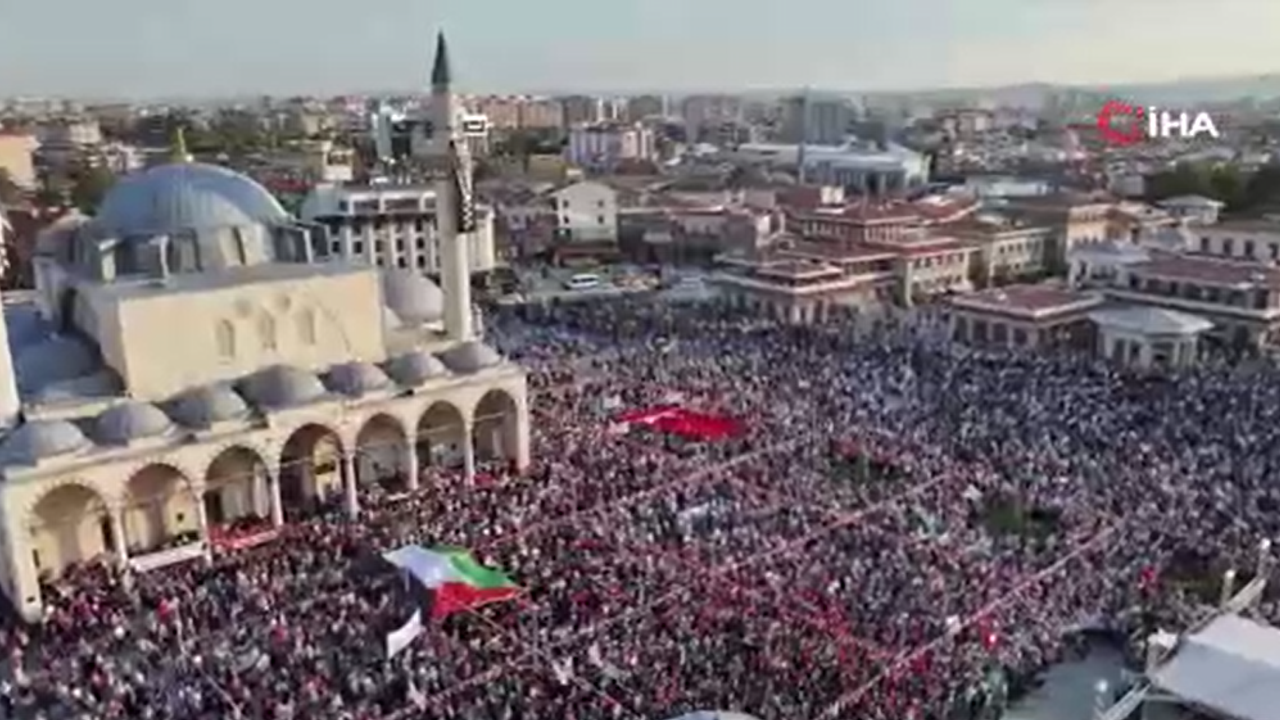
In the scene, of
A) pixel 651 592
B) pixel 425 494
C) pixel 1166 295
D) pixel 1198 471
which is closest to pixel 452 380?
pixel 425 494

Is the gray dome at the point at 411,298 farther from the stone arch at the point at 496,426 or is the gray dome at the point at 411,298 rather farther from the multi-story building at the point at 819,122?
the multi-story building at the point at 819,122

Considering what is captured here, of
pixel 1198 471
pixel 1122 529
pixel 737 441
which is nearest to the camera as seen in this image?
pixel 1122 529

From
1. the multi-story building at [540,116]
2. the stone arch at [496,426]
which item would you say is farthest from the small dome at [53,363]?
the multi-story building at [540,116]

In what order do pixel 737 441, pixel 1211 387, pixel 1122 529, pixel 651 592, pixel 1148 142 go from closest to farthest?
pixel 651 592 < pixel 1122 529 < pixel 737 441 < pixel 1211 387 < pixel 1148 142

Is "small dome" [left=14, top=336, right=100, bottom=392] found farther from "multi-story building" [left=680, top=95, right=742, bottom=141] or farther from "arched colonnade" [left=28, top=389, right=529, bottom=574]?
"multi-story building" [left=680, top=95, right=742, bottom=141]

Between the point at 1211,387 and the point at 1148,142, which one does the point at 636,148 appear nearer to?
the point at 1148,142

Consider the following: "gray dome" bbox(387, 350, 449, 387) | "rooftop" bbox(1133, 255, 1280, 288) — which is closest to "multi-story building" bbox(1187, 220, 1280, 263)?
"rooftop" bbox(1133, 255, 1280, 288)

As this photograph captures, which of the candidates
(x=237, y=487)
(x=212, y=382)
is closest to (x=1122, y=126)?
(x=212, y=382)
